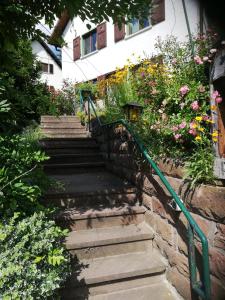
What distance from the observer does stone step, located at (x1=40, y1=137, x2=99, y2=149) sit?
6480mm

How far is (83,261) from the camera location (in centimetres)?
341

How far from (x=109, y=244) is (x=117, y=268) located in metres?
0.30

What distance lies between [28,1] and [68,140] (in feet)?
13.9

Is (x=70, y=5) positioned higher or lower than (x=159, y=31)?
→ lower

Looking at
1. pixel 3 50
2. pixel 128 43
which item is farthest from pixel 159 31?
pixel 3 50

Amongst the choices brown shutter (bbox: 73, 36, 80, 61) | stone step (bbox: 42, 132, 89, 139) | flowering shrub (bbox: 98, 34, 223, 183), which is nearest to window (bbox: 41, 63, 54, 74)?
brown shutter (bbox: 73, 36, 80, 61)

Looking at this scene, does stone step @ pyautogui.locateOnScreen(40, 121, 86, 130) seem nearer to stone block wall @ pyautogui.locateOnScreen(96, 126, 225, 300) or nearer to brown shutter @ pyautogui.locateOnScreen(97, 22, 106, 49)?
stone block wall @ pyautogui.locateOnScreen(96, 126, 225, 300)

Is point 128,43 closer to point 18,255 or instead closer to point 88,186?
point 88,186

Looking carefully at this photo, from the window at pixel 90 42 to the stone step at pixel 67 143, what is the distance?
841 cm

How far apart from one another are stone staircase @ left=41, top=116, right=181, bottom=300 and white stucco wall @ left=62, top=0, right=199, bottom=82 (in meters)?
3.38

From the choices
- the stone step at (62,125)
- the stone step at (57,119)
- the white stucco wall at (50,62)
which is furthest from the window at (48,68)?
the stone step at (62,125)

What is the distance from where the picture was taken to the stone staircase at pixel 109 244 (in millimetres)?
3158

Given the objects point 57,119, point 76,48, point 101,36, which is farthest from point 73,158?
point 76,48

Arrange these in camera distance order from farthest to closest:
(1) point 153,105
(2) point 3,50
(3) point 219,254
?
(1) point 153,105, (2) point 3,50, (3) point 219,254
